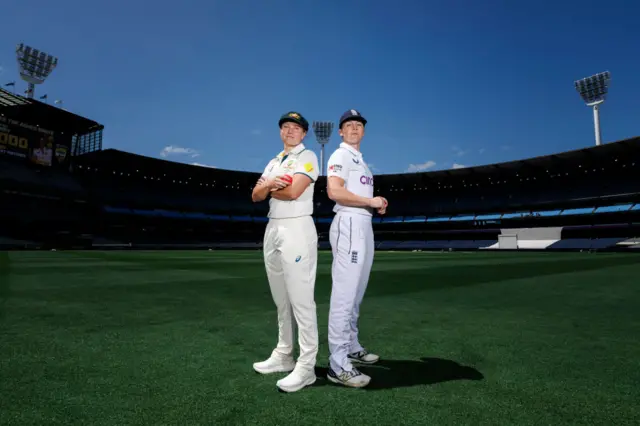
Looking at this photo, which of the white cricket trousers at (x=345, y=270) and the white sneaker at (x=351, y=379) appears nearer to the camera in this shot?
the white sneaker at (x=351, y=379)

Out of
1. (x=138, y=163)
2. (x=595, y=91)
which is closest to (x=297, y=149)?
(x=138, y=163)

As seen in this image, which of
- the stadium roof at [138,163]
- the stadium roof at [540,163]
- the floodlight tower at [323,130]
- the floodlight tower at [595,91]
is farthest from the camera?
the floodlight tower at [323,130]

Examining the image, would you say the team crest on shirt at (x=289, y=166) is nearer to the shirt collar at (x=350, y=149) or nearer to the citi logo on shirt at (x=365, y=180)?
the shirt collar at (x=350, y=149)

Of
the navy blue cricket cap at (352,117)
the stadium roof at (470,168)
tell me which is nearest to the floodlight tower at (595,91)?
the stadium roof at (470,168)

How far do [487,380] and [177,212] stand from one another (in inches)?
2124

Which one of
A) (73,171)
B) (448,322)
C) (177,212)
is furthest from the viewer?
(177,212)

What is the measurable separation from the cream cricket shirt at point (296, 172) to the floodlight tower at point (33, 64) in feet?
176

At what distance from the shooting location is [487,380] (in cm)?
286

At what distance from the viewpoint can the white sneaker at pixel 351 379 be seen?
9.09 ft

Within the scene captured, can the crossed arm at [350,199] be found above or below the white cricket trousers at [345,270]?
above

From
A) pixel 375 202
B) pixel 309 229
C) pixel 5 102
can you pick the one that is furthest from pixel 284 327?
pixel 5 102

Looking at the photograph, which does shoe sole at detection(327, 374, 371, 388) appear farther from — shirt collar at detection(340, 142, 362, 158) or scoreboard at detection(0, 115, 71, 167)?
scoreboard at detection(0, 115, 71, 167)

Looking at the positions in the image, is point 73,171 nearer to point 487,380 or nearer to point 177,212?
point 177,212

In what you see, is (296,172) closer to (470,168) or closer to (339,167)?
(339,167)
